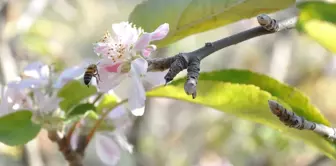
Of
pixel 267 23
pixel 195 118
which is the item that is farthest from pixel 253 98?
pixel 195 118

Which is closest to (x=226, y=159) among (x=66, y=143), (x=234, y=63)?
(x=234, y=63)

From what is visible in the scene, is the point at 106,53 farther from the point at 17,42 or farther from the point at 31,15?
the point at 17,42

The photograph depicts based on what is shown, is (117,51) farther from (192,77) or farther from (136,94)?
(192,77)

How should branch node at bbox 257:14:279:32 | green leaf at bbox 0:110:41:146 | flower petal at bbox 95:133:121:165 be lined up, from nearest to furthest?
branch node at bbox 257:14:279:32 < green leaf at bbox 0:110:41:146 < flower petal at bbox 95:133:121:165

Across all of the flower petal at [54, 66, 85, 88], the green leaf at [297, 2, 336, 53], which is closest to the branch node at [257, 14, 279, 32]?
the green leaf at [297, 2, 336, 53]

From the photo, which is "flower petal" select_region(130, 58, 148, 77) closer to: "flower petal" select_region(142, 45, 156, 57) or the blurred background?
"flower petal" select_region(142, 45, 156, 57)

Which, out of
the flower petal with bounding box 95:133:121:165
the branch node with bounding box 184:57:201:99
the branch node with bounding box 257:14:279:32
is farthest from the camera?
the flower petal with bounding box 95:133:121:165
